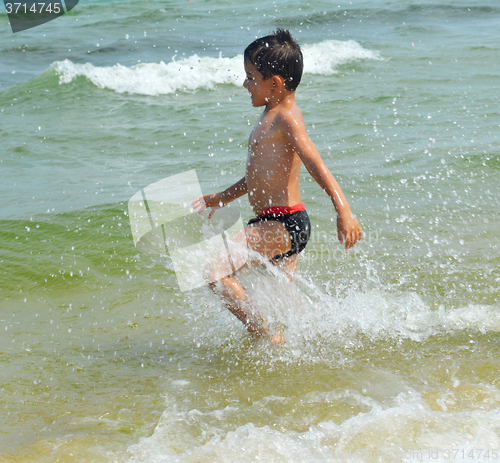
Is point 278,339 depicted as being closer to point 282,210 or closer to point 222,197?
point 282,210

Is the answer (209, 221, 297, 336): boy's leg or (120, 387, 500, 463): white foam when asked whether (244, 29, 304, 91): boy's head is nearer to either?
(209, 221, 297, 336): boy's leg

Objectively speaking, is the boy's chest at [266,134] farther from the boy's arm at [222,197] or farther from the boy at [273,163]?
the boy's arm at [222,197]

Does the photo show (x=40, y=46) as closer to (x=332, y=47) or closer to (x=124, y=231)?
(x=332, y=47)

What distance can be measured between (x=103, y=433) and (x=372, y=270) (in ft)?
7.43

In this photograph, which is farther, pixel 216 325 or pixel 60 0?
pixel 60 0

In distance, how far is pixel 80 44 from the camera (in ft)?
52.5

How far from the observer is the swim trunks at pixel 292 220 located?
3.10 metres

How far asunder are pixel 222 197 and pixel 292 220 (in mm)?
577

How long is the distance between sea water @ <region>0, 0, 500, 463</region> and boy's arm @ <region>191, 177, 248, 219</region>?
500mm

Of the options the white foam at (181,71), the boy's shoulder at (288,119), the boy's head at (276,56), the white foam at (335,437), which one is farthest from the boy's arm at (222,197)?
the white foam at (181,71)

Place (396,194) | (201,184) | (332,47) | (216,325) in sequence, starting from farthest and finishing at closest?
(332,47) < (201,184) < (396,194) < (216,325)

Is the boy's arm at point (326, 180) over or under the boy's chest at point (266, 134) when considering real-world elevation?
under

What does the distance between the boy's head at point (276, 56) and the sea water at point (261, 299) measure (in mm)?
1074

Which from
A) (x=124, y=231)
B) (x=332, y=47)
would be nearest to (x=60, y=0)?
(x=332, y=47)
